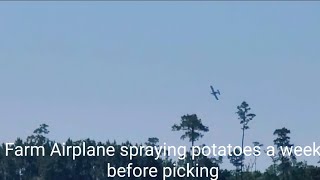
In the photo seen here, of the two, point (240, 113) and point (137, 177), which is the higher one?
point (240, 113)

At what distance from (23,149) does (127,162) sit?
10.7 meters

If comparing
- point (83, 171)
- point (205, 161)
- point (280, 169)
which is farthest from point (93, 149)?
point (280, 169)

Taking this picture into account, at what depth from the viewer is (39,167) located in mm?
107312

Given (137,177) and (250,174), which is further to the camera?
(250,174)

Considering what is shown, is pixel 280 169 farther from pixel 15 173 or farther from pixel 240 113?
pixel 15 173

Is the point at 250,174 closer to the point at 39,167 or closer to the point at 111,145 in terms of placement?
the point at 111,145

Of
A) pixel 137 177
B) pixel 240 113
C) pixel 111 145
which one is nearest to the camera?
pixel 137 177

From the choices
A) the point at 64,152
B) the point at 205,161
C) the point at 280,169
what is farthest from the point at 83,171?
the point at 280,169

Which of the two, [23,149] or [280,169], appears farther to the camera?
[280,169]

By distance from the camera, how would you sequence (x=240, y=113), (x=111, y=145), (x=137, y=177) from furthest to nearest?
(x=240, y=113), (x=111, y=145), (x=137, y=177)

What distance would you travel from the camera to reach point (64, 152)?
109m

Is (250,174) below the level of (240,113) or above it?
below

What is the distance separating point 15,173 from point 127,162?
11.3 metres

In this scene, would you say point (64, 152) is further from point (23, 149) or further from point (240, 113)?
point (240, 113)
